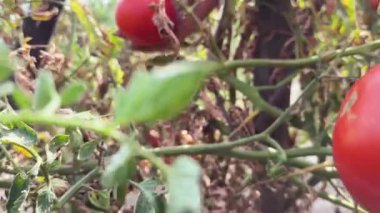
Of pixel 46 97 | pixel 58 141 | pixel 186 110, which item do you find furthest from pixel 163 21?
pixel 46 97

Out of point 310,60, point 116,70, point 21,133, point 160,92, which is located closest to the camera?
point 160,92

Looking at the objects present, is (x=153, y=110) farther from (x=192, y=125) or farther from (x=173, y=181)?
(x=192, y=125)

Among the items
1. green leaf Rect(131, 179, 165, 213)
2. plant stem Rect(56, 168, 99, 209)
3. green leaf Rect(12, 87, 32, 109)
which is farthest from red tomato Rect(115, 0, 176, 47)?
green leaf Rect(12, 87, 32, 109)

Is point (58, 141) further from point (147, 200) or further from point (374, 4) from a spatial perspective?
point (374, 4)

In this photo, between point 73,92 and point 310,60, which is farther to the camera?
point 310,60

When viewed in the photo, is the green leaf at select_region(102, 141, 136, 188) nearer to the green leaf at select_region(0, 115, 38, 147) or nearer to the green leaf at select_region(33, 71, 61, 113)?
the green leaf at select_region(33, 71, 61, 113)

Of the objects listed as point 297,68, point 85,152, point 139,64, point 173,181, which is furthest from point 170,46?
point 173,181
